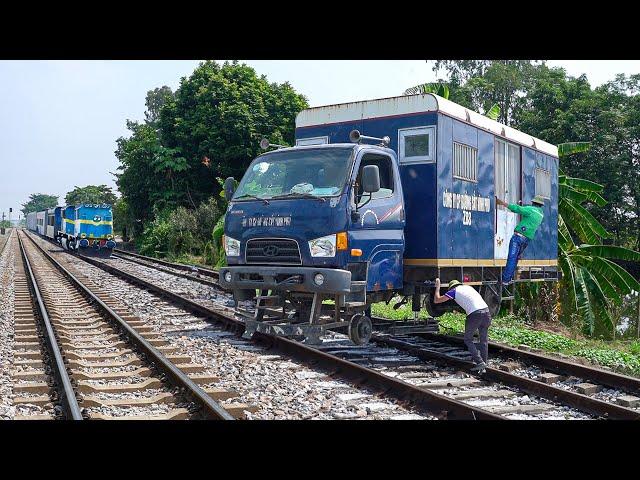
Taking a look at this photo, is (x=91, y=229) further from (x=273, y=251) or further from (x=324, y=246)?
(x=324, y=246)

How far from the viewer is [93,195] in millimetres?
85812

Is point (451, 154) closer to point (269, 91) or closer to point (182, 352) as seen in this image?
point (182, 352)

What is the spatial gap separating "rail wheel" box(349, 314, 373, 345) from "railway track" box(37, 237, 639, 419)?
257 mm

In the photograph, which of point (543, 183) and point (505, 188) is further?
point (543, 183)

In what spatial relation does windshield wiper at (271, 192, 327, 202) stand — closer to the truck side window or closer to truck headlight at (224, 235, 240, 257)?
the truck side window

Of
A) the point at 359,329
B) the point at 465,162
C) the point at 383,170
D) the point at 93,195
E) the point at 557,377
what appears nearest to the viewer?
the point at 557,377

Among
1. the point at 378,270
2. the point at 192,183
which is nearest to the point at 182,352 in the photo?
the point at 378,270

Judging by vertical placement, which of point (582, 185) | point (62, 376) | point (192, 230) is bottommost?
point (62, 376)

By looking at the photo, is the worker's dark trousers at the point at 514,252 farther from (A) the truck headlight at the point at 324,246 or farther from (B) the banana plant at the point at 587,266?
(B) the banana plant at the point at 587,266

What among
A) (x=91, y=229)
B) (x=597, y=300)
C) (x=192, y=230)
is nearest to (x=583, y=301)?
(x=597, y=300)

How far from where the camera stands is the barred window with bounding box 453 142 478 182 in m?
10.2

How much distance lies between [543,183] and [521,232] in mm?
2471

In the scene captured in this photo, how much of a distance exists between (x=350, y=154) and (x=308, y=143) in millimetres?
2102

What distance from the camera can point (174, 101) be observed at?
40.3 m
